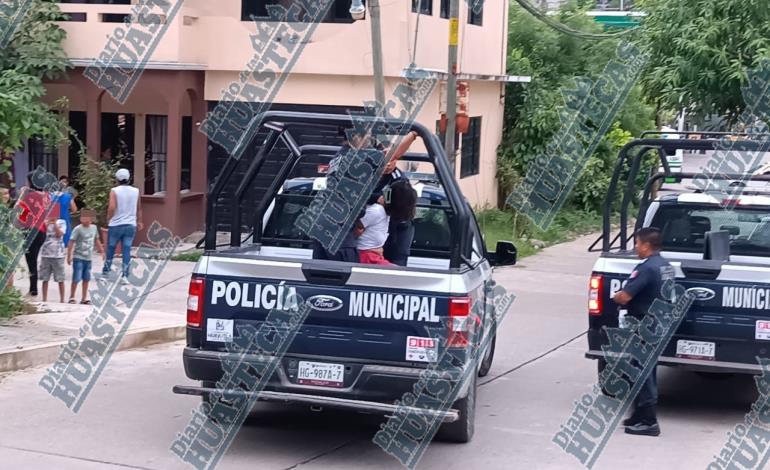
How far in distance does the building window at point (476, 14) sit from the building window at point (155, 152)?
7064 mm

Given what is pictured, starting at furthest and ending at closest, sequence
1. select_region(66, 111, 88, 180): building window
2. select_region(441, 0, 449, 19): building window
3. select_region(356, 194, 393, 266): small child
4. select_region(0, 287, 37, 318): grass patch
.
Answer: select_region(441, 0, 449, 19): building window
select_region(66, 111, 88, 180): building window
select_region(0, 287, 37, 318): grass patch
select_region(356, 194, 393, 266): small child

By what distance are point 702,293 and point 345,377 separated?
10.4ft

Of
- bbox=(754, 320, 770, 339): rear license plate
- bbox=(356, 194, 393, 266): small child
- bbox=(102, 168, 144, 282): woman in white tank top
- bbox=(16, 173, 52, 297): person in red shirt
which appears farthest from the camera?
bbox=(102, 168, 144, 282): woman in white tank top

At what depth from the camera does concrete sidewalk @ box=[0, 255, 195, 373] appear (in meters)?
9.90

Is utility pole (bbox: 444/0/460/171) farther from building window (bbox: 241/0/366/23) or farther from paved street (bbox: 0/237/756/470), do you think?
paved street (bbox: 0/237/756/470)

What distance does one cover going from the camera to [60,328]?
11133 millimetres

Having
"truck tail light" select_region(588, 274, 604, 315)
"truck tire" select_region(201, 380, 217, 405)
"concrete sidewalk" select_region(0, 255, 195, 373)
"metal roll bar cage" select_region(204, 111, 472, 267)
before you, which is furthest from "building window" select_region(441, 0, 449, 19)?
"truck tire" select_region(201, 380, 217, 405)

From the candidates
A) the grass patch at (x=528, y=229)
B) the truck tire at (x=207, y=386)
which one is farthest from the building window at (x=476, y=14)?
the truck tire at (x=207, y=386)

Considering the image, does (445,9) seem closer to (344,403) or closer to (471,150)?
(471,150)

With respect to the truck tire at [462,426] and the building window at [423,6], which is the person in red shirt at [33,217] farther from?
the building window at [423,6]

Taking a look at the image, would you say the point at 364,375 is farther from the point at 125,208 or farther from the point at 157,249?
the point at 157,249

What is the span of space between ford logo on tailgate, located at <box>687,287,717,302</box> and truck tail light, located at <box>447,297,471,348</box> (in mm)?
2513

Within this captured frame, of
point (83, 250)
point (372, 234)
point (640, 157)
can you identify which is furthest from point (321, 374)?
point (83, 250)

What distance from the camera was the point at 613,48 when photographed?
1123 inches
